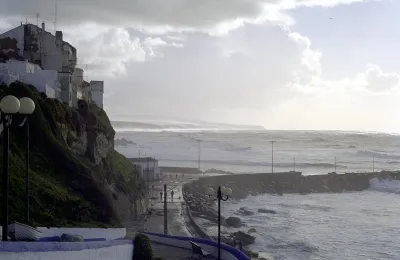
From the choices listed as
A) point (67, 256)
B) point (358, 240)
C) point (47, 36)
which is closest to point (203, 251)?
point (67, 256)

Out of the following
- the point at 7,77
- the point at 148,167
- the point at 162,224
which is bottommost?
the point at 162,224

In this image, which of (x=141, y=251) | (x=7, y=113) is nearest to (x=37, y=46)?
(x=141, y=251)

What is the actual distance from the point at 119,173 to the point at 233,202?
18.1 meters

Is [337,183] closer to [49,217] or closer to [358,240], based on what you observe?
[358,240]

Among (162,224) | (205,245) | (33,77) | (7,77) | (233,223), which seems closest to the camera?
(205,245)

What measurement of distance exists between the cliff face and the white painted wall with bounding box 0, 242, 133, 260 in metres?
3.22

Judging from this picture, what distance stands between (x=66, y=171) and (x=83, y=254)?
535 inches

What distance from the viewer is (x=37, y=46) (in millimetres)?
33812

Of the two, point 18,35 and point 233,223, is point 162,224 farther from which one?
point 18,35

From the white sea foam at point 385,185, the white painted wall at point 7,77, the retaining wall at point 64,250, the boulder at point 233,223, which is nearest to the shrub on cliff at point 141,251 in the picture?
the retaining wall at point 64,250

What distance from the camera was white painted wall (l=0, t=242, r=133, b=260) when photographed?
7020 mm

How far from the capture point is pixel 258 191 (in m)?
55.6

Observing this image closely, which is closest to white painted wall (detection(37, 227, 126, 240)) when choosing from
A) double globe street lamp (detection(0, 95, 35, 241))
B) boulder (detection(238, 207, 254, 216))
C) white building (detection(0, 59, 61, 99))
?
double globe street lamp (detection(0, 95, 35, 241))

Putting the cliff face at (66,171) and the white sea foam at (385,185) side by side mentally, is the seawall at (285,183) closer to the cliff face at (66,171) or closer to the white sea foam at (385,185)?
the white sea foam at (385,185)
